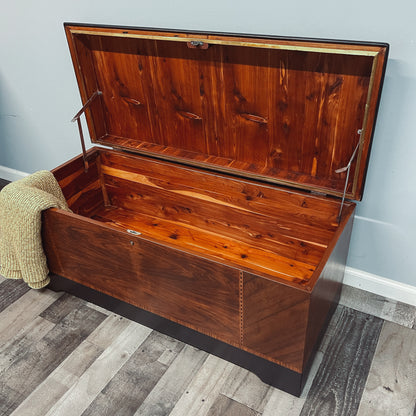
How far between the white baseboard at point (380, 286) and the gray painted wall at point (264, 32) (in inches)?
1.0

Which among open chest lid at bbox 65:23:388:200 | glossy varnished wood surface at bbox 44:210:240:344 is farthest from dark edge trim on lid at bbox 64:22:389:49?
glossy varnished wood surface at bbox 44:210:240:344

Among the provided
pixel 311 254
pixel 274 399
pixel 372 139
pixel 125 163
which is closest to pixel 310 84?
pixel 372 139

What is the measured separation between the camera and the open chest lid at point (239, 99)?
1249mm

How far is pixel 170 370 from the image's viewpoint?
1.42 m

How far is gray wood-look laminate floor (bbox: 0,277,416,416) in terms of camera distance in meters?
1.31

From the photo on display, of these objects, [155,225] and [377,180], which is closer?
[377,180]

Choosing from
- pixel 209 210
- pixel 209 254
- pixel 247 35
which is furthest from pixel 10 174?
pixel 247 35

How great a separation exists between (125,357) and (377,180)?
100 centimetres

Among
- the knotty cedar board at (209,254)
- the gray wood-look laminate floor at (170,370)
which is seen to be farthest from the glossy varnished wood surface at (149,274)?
the gray wood-look laminate floor at (170,370)

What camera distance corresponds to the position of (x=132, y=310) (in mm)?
1538

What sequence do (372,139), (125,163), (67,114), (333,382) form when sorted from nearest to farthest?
(372,139) → (333,382) → (125,163) → (67,114)

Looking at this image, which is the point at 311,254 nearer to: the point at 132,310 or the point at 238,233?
the point at 238,233

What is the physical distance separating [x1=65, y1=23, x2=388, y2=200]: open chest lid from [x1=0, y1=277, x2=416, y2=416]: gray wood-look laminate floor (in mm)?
527

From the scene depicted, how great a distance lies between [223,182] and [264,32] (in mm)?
534
